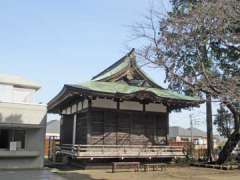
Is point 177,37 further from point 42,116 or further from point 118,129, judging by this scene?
point 42,116

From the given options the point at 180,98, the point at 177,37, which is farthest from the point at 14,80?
the point at 177,37

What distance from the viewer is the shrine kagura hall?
2166 cm

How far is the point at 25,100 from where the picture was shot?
2748cm

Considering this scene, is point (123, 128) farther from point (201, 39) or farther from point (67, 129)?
point (201, 39)

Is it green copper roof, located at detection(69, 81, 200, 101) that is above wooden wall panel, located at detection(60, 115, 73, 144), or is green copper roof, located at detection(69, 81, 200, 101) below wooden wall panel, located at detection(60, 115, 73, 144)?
above

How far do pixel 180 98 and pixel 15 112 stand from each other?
11.4 m

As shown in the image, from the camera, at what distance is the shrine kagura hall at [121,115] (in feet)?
71.1

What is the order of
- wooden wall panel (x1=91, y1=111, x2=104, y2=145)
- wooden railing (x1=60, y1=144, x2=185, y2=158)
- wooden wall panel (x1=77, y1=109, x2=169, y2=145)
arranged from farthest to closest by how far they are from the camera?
1. wooden wall panel (x1=77, y1=109, x2=169, y2=145)
2. wooden wall panel (x1=91, y1=111, x2=104, y2=145)
3. wooden railing (x1=60, y1=144, x2=185, y2=158)

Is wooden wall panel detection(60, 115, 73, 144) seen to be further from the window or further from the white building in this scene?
the window

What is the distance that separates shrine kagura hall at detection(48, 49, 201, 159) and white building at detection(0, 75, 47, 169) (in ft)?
6.44

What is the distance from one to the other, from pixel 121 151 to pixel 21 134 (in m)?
7.13

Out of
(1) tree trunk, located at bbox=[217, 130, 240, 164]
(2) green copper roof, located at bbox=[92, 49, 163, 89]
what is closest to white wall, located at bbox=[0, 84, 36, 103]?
(2) green copper roof, located at bbox=[92, 49, 163, 89]

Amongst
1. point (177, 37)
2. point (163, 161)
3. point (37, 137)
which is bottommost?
point (163, 161)

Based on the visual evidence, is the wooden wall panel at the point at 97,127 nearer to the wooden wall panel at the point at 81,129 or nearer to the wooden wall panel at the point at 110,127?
the wooden wall panel at the point at 110,127
